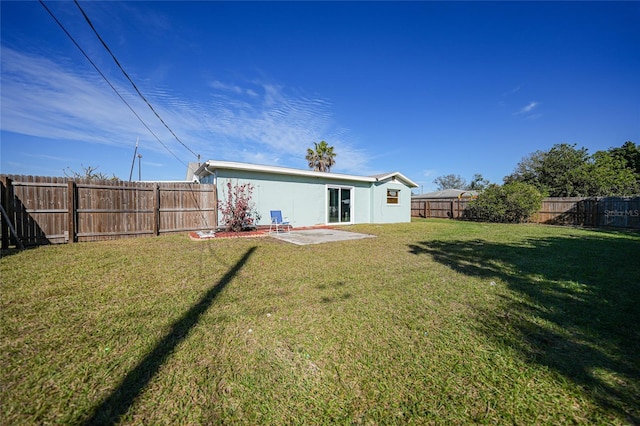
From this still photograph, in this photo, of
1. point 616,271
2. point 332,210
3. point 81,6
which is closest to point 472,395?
point 616,271

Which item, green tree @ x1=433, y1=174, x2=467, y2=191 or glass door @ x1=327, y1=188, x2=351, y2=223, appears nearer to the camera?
glass door @ x1=327, y1=188, x2=351, y2=223

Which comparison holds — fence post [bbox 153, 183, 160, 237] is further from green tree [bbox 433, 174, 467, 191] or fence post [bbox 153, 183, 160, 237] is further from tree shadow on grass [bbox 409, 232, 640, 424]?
green tree [bbox 433, 174, 467, 191]

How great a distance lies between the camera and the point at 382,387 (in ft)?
6.17

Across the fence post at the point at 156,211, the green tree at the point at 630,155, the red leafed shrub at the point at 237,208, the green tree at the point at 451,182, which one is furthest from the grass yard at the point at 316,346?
the green tree at the point at 451,182

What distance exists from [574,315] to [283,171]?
10.3 m

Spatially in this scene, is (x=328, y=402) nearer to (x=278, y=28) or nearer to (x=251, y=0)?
(x=251, y=0)

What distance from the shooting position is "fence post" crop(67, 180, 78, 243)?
7484 mm

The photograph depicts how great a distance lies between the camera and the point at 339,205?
1434 centimetres

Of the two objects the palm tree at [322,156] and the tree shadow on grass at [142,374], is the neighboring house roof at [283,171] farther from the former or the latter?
the palm tree at [322,156]

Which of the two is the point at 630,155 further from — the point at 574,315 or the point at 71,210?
the point at 71,210

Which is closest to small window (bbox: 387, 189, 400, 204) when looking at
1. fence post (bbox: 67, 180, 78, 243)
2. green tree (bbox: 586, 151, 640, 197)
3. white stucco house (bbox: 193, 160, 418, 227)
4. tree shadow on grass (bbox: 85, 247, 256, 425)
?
white stucco house (bbox: 193, 160, 418, 227)

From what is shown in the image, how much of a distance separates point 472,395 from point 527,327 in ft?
5.14

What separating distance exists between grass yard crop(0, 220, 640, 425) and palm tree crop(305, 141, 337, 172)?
24239 millimetres

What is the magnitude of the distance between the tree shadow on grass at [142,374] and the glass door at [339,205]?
36.0 ft
